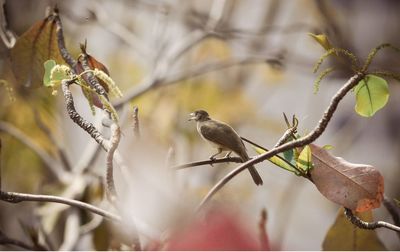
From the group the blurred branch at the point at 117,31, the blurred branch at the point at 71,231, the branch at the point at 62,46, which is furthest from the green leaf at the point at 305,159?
the blurred branch at the point at 117,31

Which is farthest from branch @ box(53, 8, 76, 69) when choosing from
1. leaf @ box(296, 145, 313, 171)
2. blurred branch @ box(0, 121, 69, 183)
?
blurred branch @ box(0, 121, 69, 183)

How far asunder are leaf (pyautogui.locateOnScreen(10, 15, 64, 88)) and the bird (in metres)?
0.08

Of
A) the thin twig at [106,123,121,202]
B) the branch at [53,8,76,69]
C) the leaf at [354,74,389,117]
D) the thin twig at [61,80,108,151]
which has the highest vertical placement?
the leaf at [354,74,389,117]

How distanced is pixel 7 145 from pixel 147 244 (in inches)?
14.1

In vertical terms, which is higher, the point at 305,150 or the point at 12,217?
the point at 305,150

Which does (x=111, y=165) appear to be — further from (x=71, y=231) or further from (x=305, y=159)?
(x=71, y=231)

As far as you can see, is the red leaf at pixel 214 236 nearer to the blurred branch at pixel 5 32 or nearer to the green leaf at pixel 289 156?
the green leaf at pixel 289 156

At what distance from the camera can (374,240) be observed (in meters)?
0.28

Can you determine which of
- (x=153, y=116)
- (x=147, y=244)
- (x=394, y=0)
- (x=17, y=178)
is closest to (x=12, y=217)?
(x=17, y=178)

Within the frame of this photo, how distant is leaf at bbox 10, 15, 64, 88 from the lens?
0.90 ft

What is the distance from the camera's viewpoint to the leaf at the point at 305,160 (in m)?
0.23

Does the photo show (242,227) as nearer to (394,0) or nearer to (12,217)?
(12,217)

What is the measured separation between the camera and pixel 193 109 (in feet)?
2.30

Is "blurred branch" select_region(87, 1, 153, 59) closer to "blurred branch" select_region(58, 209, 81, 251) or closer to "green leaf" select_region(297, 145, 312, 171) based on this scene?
"blurred branch" select_region(58, 209, 81, 251)
